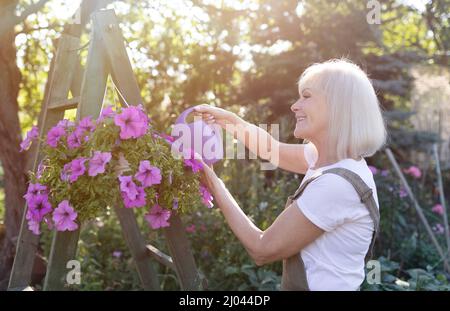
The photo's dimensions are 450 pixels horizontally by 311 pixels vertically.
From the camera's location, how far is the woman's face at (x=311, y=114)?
70.5 inches

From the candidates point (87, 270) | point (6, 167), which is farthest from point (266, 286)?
point (6, 167)

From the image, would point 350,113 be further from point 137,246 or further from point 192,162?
point 137,246

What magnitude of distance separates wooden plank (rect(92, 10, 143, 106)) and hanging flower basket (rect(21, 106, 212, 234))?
266 mm

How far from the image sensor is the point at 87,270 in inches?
155

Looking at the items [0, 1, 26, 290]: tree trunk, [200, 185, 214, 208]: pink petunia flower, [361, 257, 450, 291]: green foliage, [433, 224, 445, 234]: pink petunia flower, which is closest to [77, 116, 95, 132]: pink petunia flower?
[200, 185, 214, 208]: pink petunia flower

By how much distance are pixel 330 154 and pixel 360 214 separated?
0.23m

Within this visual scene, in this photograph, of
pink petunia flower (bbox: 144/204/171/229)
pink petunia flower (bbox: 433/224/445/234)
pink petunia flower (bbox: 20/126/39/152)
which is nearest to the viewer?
pink petunia flower (bbox: 144/204/171/229)

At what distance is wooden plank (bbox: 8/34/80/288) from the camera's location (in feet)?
8.54

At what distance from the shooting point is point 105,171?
1.95 metres

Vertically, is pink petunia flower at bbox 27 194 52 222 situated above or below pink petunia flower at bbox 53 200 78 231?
above

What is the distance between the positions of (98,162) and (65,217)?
0.24 m

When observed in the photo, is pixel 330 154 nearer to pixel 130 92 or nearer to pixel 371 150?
pixel 371 150

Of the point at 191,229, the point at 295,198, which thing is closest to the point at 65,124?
the point at 295,198

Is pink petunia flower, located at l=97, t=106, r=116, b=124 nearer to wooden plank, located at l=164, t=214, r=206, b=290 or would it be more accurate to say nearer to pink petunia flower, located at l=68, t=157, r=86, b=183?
pink petunia flower, located at l=68, t=157, r=86, b=183
